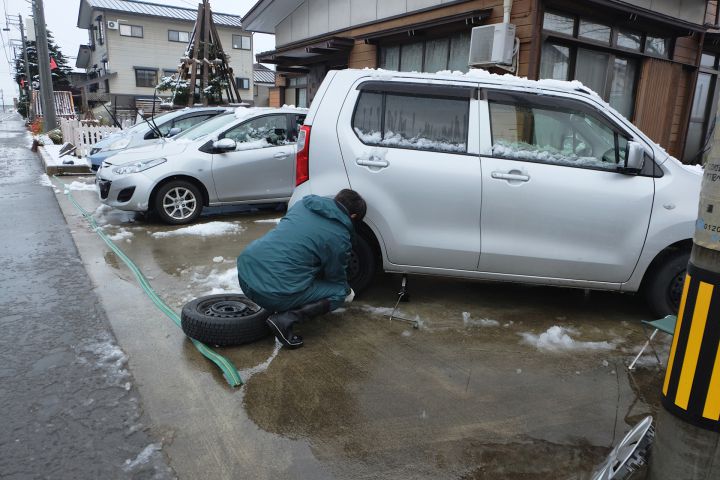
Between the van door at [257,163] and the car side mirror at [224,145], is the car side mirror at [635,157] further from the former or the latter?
the car side mirror at [224,145]

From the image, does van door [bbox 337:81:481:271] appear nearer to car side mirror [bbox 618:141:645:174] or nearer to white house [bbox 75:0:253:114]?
car side mirror [bbox 618:141:645:174]

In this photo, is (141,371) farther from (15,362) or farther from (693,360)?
(693,360)

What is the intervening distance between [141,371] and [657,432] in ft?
9.42

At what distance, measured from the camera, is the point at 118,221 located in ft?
24.4

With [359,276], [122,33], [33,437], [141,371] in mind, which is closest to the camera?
[33,437]

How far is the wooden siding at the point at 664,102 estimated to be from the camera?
31.8 feet

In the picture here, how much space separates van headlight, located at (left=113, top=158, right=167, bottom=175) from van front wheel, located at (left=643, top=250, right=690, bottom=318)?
6.10 metres

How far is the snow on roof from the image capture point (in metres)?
36.5

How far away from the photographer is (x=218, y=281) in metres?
4.92

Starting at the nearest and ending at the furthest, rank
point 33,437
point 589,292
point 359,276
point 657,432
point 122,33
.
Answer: point 657,432, point 33,437, point 359,276, point 589,292, point 122,33

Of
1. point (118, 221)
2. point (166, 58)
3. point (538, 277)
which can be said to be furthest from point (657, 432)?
point (166, 58)

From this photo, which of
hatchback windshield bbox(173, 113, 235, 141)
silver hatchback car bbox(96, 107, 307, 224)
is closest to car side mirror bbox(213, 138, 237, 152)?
silver hatchback car bbox(96, 107, 307, 224)

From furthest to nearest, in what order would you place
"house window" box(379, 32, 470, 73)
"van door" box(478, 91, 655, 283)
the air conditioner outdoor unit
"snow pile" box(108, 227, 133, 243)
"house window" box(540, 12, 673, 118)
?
"house window" box(379, 32, 470, 73) → "house window" box(540, 12, 673, 118) → the air conditioner outdoor unit → "snow pile" box(108, 227, 133, 243) → "van door" box(478, 91, 655, 283)

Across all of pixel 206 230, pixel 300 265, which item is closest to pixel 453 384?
pixel 300 265
